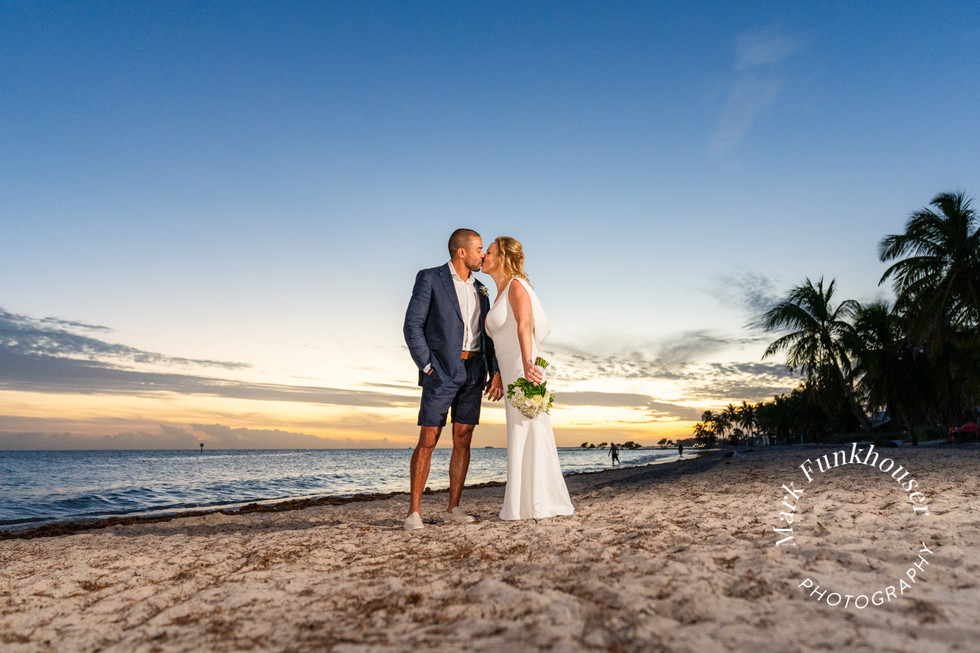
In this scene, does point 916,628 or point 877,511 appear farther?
point 877,511

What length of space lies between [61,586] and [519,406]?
323 centimetres

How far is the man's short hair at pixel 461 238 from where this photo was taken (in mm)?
5082

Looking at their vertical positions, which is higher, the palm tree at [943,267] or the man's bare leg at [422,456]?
the palm tree at [943,267]

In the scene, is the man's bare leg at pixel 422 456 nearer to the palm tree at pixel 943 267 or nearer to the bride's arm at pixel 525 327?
the bride's arm at pixel 525 327

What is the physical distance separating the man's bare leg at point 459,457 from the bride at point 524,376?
18.3 inches

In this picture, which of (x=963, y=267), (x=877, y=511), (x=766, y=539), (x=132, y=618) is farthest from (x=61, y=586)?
(x=963, y=267)

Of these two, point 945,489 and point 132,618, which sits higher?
point 945,489

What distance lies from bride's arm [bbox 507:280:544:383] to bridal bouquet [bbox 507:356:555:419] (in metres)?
0.06

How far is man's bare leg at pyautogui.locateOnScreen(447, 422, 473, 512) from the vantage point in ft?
16.5

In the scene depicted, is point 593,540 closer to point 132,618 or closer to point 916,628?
point 916,628

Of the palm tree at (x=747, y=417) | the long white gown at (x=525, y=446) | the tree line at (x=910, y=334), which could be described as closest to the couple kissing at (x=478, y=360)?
the long white gown at (x=525, y=446)

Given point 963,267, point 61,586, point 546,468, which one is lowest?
point 61,586

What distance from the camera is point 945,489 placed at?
559 cm

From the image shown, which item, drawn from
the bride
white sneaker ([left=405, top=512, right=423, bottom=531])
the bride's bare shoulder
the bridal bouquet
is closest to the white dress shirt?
the bride
